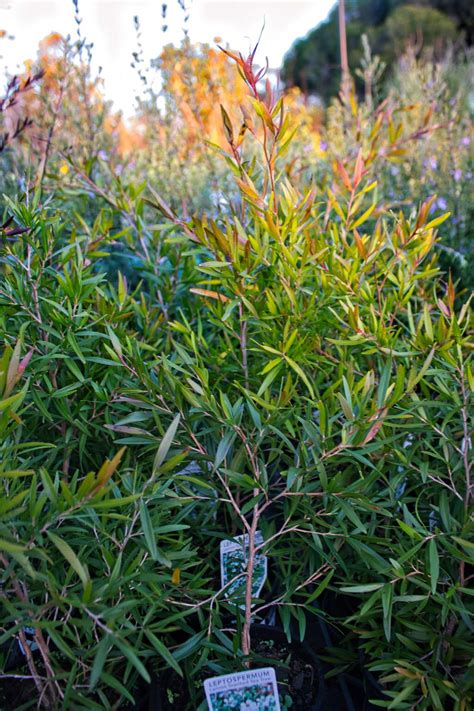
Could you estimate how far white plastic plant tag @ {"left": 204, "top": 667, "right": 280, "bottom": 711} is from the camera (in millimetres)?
811

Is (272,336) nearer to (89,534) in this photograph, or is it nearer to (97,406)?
(97,406)

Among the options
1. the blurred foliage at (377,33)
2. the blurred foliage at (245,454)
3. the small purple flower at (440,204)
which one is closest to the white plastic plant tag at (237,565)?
the blurred foliage at (245,454)

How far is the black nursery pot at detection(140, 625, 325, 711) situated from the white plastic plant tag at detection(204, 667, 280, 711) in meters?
0.04

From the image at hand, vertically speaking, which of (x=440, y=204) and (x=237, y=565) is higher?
(x=440, y=204)

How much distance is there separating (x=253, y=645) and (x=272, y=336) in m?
0.52

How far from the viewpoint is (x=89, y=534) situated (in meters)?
0.85

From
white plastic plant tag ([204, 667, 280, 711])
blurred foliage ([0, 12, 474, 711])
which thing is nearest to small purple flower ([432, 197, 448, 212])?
blurred foliage ([0, 12, 474, 711])

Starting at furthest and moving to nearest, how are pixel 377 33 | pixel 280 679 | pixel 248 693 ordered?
pixel 377 33 → pixel 280 679 → pixel 248 693

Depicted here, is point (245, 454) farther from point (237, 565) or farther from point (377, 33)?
point (377, 33)

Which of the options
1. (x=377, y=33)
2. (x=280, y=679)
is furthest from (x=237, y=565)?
(x=377, y=33)

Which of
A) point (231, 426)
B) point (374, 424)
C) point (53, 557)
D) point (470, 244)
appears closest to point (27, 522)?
point (53, 557)

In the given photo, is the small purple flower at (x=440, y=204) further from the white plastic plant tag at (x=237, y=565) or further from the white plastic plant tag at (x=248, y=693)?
the white plastic plant tag at (x=248, y=693)

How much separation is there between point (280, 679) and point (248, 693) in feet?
0.46

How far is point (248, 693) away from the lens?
0.82 meters
